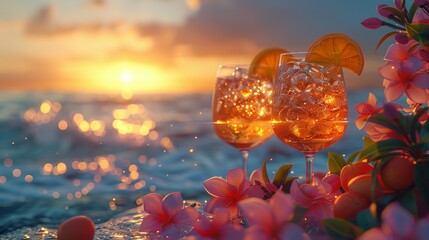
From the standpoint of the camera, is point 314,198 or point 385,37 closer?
point 314,198

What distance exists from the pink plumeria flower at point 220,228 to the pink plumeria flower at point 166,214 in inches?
20.4

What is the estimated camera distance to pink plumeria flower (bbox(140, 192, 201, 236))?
2.40m

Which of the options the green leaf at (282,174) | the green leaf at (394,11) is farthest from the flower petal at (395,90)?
the green leaf at (282,174)

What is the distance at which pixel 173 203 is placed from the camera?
2434mm

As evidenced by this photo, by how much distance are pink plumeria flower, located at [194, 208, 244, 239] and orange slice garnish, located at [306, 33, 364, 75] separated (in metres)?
1.36

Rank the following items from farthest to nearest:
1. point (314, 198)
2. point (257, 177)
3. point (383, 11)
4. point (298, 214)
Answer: point (257, 177)
point (383, 11)
point (314, 198)
point (298, 214)

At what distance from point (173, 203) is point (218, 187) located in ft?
0.66

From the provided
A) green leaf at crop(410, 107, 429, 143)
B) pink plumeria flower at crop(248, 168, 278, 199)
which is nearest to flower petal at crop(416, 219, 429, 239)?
green leaf at crop(410, 107, 429, 143)

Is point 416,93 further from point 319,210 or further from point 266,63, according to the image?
point 266,63

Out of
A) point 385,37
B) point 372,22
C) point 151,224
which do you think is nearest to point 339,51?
point 385,37

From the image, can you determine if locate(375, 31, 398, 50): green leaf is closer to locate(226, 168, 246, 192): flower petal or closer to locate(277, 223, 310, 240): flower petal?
locate(226, 168, 246, 192): flower petal

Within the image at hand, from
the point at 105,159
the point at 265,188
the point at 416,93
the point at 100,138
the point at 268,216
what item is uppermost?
the point at 416,93

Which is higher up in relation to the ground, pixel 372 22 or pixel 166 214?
pixel 372 22

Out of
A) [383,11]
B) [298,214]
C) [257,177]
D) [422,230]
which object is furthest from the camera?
[257,177]
